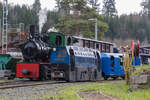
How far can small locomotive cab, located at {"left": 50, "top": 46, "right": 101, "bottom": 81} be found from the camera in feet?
56.5

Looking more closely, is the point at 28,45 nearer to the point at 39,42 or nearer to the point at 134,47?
the point at 39,42

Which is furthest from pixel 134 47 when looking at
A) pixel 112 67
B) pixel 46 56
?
pixel 112 67

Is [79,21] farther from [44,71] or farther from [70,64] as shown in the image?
[44,71]

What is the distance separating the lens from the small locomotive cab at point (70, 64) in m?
17.2

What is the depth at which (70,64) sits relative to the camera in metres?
17.4

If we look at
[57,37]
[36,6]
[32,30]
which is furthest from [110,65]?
[36,6]

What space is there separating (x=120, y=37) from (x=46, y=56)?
31.7 m

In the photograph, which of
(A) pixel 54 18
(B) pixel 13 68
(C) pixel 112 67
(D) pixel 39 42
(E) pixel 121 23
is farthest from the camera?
(A) pixel 54 18

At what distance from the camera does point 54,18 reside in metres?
58.6

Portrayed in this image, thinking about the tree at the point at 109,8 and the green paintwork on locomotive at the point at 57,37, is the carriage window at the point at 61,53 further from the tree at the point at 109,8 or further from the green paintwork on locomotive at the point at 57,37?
the tree at the point at 109,8

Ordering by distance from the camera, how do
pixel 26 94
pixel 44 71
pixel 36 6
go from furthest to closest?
pixel 36 6
pixel 44 71
pixel 26 94

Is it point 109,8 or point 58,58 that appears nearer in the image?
point 58,58

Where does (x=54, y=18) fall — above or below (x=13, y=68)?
above

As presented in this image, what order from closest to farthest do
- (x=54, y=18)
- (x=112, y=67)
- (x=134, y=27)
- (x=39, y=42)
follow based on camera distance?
(x=39, y=42), (x=112, y=67), (x=134, y=27), (x=54, y=18)
